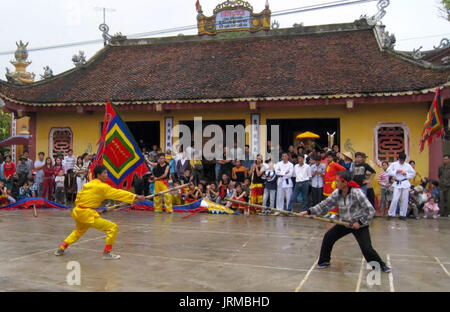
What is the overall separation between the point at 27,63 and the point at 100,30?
23.9 ft

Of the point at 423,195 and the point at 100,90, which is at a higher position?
the point at 100,90

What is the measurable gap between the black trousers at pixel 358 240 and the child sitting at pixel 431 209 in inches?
241

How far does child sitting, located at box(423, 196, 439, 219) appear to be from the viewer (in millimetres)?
11508

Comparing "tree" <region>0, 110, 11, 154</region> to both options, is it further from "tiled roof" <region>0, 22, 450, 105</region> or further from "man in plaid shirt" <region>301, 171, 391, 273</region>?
"man in plaid shirt" <region>301, 171, 391, 273</region>

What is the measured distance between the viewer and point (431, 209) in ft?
37.8

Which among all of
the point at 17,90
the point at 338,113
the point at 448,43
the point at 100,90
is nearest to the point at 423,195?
the point at 338,113

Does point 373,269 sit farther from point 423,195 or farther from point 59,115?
point 59,115

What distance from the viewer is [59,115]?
17250 mm

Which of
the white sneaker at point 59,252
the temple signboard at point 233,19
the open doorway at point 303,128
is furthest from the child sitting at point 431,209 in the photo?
the temple signboard at point 233,19

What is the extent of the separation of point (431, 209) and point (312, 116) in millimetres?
4947

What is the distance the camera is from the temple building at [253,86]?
14.0 meters

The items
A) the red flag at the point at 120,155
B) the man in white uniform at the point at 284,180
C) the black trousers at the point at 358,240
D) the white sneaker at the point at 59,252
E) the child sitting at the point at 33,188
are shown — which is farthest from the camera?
the child sitting at the point at 33,188

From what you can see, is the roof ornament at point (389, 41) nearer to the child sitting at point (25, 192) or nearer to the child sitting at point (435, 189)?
the child sitting at point (435, 189)

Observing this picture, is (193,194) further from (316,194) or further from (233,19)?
(233,19)
